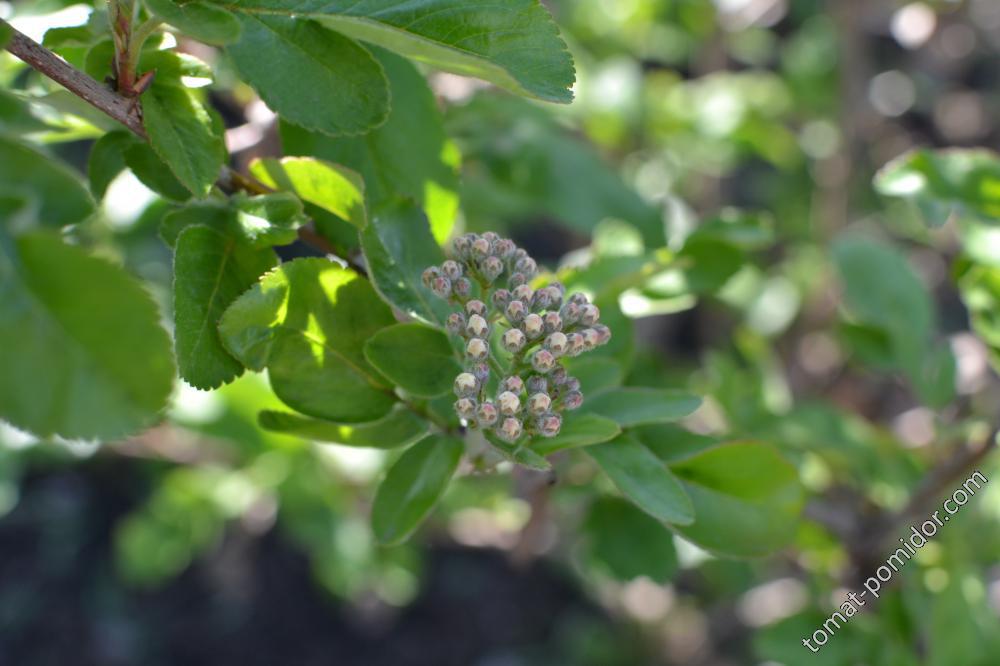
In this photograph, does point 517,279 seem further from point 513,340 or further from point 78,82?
point 78,82

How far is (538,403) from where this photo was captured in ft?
2.40

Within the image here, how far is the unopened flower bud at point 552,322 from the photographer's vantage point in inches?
29.5

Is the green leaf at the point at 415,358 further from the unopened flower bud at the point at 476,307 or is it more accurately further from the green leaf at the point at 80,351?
the green leaf at the point at 80,351

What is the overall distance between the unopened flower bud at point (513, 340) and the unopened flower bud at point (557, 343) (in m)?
0.02

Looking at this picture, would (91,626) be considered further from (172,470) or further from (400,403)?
(400,403)

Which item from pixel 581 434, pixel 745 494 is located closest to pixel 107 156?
pixel 581 434

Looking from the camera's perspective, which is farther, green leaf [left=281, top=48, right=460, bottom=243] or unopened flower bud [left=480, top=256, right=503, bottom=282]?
green leaf [left=281, top=48, right=460, bottom=243]

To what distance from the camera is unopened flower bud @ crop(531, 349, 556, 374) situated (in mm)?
740

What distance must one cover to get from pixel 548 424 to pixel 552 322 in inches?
3.2

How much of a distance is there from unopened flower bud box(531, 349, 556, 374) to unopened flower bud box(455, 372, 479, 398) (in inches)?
2.0

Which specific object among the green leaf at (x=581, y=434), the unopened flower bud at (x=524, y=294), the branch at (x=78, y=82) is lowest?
the green leaf at (x=581, y=434)

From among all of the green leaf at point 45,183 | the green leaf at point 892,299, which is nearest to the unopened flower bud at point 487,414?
the green leaf at point 45,183

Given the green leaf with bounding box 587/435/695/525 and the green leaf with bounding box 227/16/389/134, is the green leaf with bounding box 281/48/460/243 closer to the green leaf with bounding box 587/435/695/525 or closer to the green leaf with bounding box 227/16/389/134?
the green leaf with bounding box 227/16/389/134

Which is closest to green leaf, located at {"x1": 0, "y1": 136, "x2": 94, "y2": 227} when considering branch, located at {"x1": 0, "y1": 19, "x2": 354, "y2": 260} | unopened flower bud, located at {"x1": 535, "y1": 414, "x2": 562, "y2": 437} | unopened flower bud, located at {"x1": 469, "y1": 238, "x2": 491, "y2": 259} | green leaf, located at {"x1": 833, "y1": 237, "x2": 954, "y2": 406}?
branch, located at {"x1": 0, "y1": 19, "x2": 354, "y2": 260}
